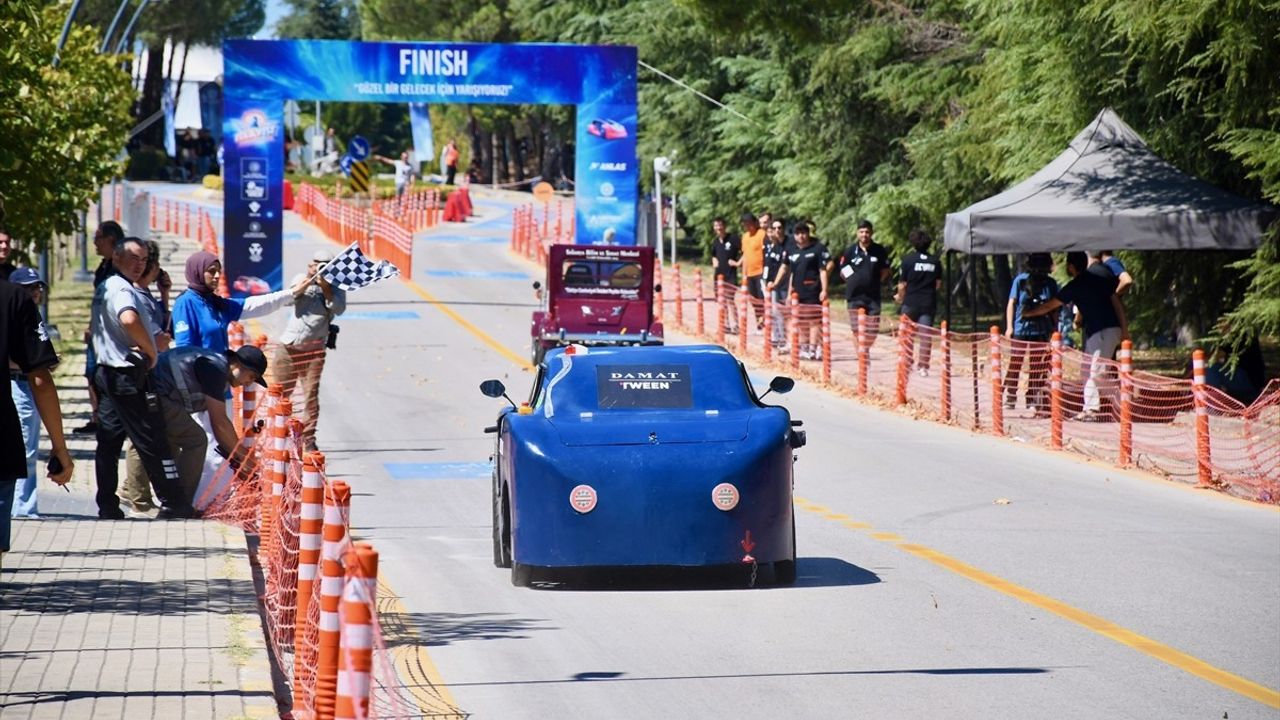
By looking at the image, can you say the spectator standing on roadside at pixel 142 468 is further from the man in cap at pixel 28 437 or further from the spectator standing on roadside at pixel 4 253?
the spectator standing on roadside at pixel 4 253

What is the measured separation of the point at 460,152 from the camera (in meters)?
103

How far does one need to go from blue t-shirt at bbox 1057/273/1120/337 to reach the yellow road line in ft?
29.5

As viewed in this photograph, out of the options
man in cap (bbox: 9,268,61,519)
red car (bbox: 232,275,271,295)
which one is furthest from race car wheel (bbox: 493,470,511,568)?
red car (bbox: 232,275,271,295)

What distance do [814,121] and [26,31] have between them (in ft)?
80.2

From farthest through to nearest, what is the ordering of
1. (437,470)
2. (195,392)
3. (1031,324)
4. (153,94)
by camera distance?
(153,94), (1031,324), (437,470), (195,392)

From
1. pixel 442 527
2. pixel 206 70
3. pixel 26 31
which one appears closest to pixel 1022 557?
pixel 442 527

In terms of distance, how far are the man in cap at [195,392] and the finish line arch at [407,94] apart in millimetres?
24903

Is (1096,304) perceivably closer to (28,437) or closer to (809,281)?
(809,281)

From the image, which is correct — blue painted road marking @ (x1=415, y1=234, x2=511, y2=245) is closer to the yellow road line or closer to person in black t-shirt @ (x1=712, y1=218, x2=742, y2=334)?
person in black t-shirt @ (x1=712, y1=218, x2=742, y2=334)

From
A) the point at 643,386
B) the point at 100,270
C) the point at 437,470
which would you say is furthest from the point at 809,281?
the point at 643,386

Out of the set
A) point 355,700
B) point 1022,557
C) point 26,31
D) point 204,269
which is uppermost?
point 26,31

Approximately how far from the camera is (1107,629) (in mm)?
9945

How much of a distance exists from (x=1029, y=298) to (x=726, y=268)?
14.0 metres

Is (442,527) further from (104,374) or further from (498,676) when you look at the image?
(498,676)
